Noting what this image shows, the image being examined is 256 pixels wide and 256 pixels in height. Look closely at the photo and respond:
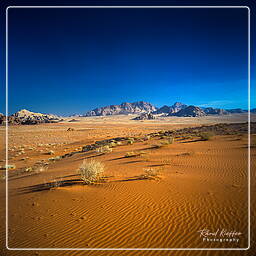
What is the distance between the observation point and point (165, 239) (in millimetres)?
3135

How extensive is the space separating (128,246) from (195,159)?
7262mm

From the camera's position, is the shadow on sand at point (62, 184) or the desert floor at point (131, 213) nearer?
the desert floor at point (131, 213)

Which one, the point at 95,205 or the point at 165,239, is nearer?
the point at 165,239

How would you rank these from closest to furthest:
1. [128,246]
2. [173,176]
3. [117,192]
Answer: [128,246] < [117,192] < [173,176]

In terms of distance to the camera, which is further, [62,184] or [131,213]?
[62,184]

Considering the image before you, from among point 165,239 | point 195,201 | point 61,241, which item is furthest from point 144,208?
point 61,241

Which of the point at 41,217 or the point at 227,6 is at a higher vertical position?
the point at 227,6

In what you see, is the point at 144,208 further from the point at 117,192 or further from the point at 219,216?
the point at 219,216

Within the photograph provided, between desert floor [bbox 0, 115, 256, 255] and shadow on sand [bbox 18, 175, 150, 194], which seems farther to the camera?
shadow on sand [bbox 18, 175, 150, 194]

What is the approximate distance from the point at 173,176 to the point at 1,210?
605 centimetres

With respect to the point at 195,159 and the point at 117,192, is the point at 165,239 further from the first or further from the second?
the point at 195,159

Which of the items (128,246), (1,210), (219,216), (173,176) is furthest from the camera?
(173,176)

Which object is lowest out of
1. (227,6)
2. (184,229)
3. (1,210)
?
(1,210)

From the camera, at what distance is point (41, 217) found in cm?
411
